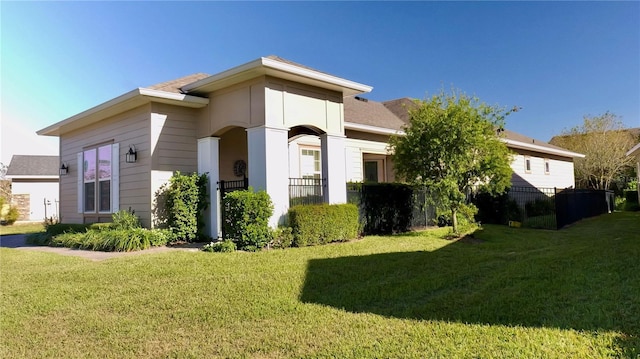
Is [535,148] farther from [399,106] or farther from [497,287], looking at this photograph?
[497,287]

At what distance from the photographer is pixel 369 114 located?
15.0 meters

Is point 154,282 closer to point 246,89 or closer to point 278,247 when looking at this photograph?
point 278,247

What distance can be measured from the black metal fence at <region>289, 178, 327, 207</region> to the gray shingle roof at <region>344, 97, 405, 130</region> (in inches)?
145

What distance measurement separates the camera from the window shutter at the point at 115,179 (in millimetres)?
10414

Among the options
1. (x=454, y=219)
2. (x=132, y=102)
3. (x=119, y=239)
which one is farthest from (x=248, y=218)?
(x=454, y=219)

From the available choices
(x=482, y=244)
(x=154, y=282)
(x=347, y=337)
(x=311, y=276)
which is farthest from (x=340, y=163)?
(x=347, y=337)

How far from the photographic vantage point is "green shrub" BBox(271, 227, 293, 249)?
826 centimetres

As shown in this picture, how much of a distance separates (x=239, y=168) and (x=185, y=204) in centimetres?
256

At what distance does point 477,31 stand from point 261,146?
10.1 metres

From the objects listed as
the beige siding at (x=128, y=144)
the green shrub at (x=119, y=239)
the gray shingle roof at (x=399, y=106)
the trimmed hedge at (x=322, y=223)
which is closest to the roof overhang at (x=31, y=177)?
the beige siding at (x=128, y=144)

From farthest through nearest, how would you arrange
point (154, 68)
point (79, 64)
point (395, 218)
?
point (154, 68), point (79, 64), point (395, 218)

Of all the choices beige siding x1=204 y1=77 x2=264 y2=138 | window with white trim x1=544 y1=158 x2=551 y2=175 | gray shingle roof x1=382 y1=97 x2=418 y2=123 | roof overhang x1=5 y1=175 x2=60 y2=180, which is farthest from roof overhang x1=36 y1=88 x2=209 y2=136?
window with white trim x1=544 y1=158 x2=551 y2=175

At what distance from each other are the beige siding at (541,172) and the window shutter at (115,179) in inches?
634

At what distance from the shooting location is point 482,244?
9.12 meters
